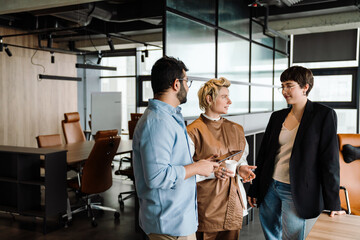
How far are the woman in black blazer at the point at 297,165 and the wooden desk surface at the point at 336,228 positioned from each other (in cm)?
7

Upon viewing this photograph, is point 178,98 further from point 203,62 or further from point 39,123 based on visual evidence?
point 39,123

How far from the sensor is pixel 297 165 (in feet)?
6.28

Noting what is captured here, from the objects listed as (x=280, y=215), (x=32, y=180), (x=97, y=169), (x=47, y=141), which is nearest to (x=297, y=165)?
(x=280, y=215)

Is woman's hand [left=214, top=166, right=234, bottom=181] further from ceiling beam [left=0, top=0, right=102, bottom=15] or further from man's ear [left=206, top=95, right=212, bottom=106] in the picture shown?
ceiling beam [left=0, top=0, right=102, bottom=15]

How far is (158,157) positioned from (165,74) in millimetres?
372

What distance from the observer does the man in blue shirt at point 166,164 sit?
52.5 inches

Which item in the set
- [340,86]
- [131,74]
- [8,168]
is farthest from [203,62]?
[131,74]

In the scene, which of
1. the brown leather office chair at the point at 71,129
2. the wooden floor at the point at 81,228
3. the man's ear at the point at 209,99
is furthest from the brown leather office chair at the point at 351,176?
the brown leather office chair at the point at 71,129

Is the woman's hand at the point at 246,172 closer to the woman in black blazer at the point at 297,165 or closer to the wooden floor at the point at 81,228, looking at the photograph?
the woman in black blazer at the point at 297,165

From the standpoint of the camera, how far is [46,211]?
374 centimetres

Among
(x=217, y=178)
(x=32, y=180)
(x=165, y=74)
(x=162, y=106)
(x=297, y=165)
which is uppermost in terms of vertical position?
(x=165, y=74)

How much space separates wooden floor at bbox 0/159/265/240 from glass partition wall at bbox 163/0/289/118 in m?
1.52

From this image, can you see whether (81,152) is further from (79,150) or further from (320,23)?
(320,23)

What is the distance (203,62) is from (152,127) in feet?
8.69
